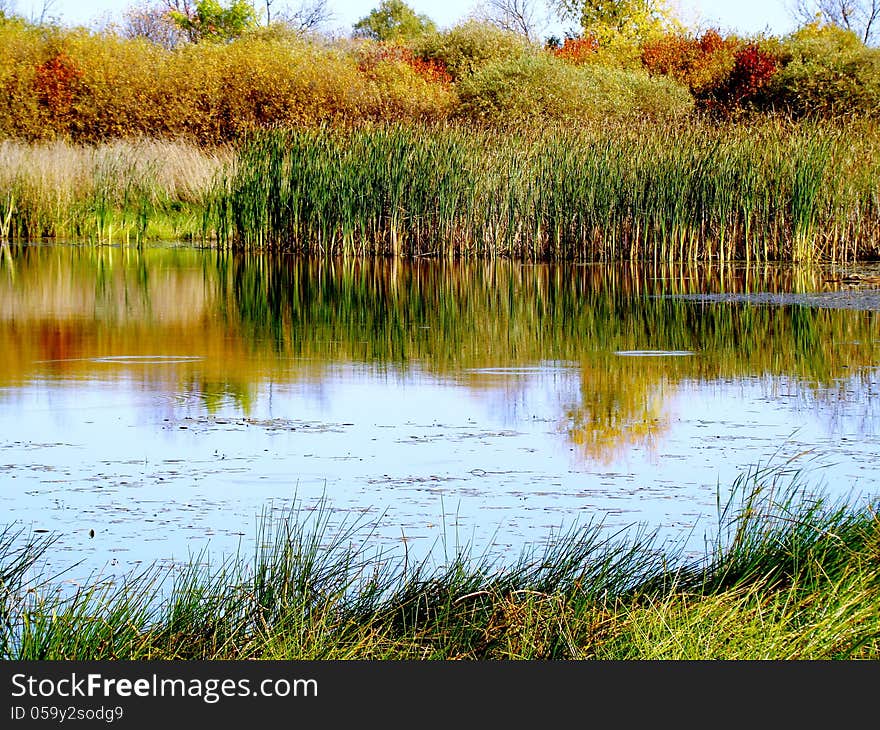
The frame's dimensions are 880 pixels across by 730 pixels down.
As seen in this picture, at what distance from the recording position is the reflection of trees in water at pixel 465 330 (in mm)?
8148

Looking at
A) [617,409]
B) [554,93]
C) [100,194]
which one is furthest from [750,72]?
[617,409]

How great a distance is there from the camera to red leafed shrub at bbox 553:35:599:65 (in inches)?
1598

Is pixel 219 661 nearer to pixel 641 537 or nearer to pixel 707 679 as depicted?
pixel 707 679

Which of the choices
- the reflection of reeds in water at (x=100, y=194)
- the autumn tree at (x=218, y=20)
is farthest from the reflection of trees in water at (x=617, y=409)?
the autumn tree at (x=218, y=20)

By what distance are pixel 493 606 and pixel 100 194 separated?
2084 cm

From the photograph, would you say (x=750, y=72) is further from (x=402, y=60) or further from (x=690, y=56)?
(x=402, y=60)

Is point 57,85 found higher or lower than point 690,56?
lower

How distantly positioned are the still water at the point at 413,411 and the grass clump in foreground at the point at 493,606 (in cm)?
40

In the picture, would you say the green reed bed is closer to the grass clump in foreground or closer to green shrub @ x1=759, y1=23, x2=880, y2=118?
green shrub @ x1=759, y1=23, x2=880, y2=118

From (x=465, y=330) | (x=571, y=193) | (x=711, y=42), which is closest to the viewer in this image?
(x=465, y=330)

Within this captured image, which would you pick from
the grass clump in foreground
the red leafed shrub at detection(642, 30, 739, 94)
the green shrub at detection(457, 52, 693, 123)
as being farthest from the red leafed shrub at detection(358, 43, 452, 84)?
the grass clump in foreground

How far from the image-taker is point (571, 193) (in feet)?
60.1

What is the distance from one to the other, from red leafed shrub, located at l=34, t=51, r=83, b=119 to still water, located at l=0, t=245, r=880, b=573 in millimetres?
21476

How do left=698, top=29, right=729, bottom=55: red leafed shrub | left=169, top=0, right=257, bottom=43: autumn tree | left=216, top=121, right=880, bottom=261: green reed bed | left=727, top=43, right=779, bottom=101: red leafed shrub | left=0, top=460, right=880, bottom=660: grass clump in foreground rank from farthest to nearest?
left=169, top=0, right=257, bottom=43: autumn tree < left=698, top=29, right=729, bottom=55: red leafed shrub < left=727, top=43, right=779, bottom=101: red leafed shrub < left=216, top=121, right=880, bottom=261: green reed bed < left=0, top=460, right=880, bottom=660: grass clump in foreground
